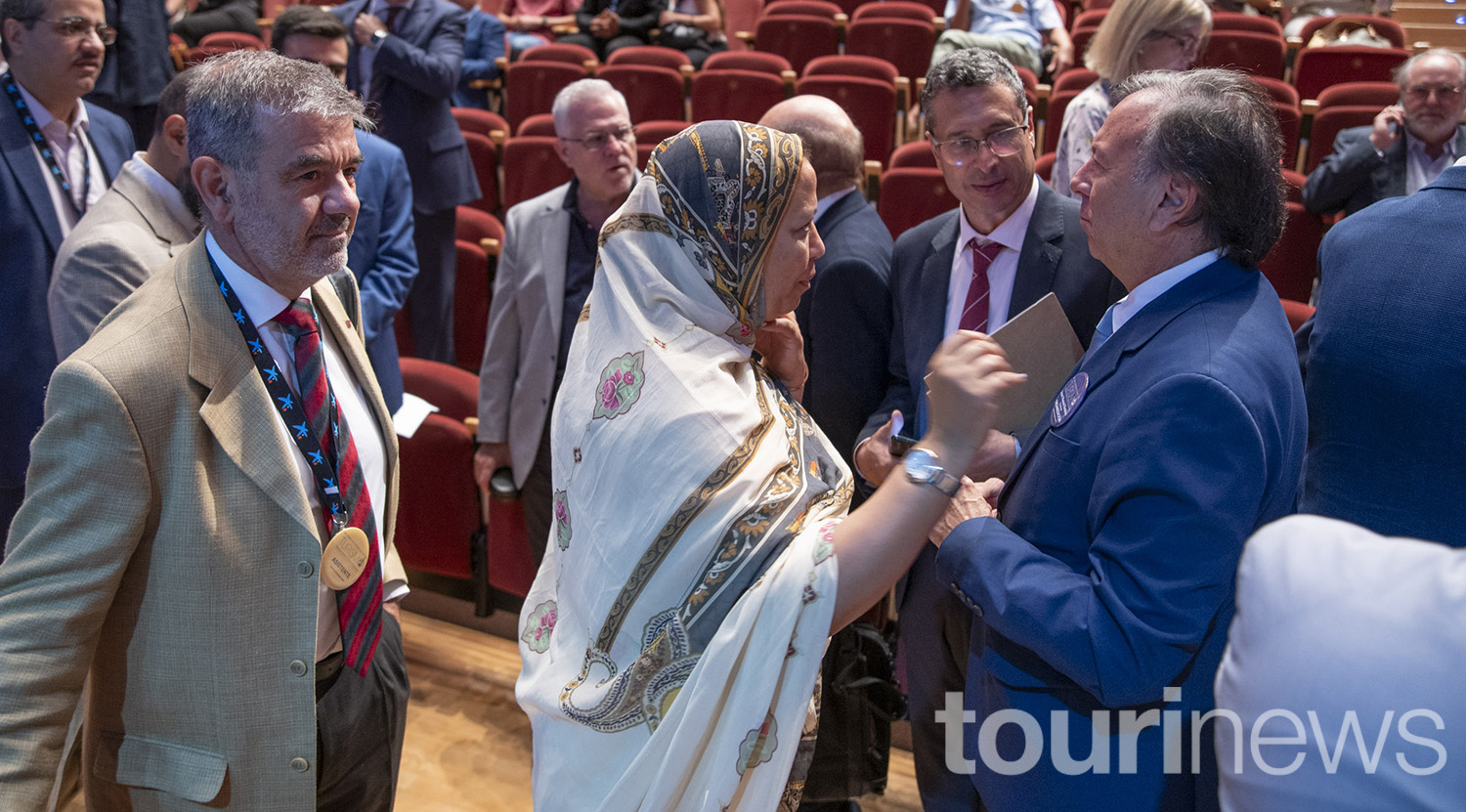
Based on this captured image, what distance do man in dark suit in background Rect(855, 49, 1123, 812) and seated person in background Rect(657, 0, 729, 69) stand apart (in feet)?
15.3

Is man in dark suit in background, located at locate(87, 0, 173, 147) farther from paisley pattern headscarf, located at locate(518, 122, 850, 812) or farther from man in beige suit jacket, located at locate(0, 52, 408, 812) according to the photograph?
paisley pattern headscarf, located at locate(518, 122, 850, 812)

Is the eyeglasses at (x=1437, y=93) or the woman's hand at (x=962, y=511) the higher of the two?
the eyeglasses at (x=1437, y=93)

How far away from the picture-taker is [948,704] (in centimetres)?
174

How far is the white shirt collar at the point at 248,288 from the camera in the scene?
56.4 inches

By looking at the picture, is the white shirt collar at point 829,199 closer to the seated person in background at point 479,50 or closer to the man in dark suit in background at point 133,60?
the man in dark suit in background at point 133,60

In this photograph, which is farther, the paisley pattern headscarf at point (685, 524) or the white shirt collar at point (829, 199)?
the white shirt collar at point (829, 199)

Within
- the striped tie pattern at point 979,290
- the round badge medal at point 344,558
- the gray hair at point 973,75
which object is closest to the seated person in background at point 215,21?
the gray hair at point 973,75

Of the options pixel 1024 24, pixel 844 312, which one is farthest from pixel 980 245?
pixel 1024 24

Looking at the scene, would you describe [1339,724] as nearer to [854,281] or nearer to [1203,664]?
[1203,664]

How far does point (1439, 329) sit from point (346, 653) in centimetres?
175

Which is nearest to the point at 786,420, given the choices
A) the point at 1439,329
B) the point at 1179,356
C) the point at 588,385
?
the point at 588,385

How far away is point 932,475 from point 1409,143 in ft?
11.3

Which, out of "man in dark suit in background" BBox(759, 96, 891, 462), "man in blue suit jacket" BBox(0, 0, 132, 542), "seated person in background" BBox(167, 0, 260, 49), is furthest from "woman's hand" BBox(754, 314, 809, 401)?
"seated person in background" BBox(167, 0, 260, 49)

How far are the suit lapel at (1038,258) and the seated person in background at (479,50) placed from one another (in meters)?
4.76
